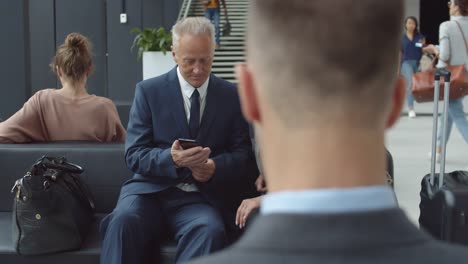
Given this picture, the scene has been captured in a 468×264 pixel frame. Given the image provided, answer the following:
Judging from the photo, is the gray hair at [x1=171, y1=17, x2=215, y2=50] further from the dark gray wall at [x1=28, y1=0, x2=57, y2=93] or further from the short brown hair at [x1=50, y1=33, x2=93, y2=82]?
the dark gray wall at [x1=28, y1=0, x2=57, y2=93]

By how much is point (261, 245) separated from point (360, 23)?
0.27 metres

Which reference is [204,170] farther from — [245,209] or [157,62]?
[157,62]

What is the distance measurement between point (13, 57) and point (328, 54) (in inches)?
379

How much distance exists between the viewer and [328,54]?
858 mm

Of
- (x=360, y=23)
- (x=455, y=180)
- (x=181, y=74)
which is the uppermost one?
(x=360, y=23)

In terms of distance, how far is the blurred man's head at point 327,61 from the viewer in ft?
2.82

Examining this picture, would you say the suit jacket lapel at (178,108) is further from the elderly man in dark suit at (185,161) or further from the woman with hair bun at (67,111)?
the woman with hair bun at (67,111)

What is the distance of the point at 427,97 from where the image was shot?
23.3ft

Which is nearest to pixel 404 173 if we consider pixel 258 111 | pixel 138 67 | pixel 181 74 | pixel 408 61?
pixel 181 74

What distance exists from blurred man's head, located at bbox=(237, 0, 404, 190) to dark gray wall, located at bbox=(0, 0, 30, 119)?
30.7 ft

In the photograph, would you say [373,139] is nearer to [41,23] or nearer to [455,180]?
[455,180]

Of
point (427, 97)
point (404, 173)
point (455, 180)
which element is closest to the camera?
point (455, 180)

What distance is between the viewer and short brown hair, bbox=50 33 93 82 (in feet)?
14.4

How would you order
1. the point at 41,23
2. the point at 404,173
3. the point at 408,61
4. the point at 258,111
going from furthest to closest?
the point at 41,23 < the point at 408,61 < the point at 404,173 < the point at 258,111
